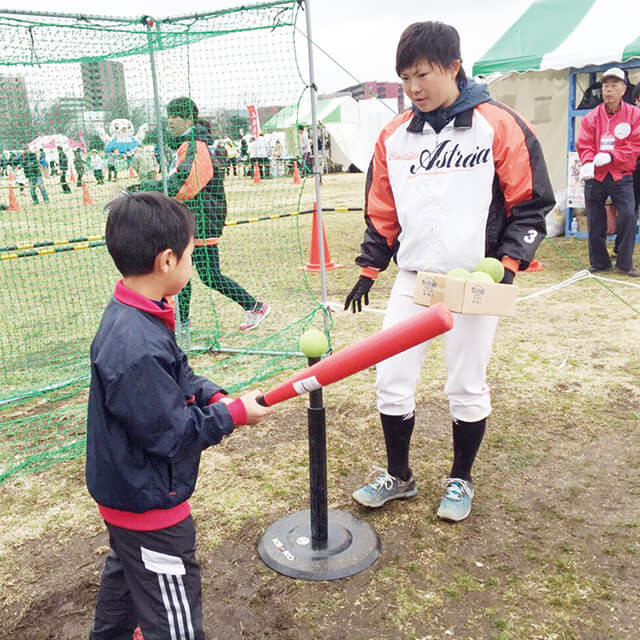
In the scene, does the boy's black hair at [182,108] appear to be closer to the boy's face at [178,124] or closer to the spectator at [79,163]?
the boy's face at [178,124]

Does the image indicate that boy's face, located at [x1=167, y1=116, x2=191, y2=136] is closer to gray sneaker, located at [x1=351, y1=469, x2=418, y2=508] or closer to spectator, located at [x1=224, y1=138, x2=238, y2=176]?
spectator, located at [x1=224, y1=138, x2=238, y2=176]

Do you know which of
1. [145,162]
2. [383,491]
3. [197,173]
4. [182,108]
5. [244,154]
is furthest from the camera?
[244,154]

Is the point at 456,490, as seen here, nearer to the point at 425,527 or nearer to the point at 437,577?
the point at 425,527

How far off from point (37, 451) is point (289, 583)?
2.08m

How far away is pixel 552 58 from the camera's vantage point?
8938mm

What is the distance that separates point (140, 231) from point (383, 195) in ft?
5.23

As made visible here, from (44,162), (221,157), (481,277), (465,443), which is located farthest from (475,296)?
(44,162)

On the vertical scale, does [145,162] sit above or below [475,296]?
above

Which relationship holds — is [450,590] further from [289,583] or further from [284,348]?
[284,348]

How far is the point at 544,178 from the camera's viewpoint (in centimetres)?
270

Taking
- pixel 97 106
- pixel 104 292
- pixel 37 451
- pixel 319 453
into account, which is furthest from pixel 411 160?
pixel 104 292

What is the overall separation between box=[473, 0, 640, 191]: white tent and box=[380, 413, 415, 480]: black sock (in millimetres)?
7488

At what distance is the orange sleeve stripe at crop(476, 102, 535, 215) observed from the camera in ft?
8.64

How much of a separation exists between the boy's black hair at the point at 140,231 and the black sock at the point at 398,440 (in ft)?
5.48
